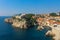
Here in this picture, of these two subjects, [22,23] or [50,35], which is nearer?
[50,35]

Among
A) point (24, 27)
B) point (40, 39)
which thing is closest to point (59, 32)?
point (40, 39)

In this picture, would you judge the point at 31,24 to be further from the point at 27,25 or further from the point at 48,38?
the point at 48,38

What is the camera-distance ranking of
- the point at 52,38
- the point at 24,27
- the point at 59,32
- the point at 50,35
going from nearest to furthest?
the point at 59,32, the point at 52,38, the point at 50,35, the point at 24,27

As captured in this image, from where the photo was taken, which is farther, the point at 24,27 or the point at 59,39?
the point at 24,27

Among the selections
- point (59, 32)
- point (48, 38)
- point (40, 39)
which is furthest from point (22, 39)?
point (59, 32)

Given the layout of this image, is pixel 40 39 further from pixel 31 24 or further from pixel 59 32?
pixel 31 24

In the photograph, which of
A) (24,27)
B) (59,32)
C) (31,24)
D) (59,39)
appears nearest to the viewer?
(59,39)

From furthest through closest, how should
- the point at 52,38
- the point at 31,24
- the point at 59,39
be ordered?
the point at 31,24
the point at 52,38
the point at 59,39

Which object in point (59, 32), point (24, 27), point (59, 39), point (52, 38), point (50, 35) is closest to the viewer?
point (59, 39)
